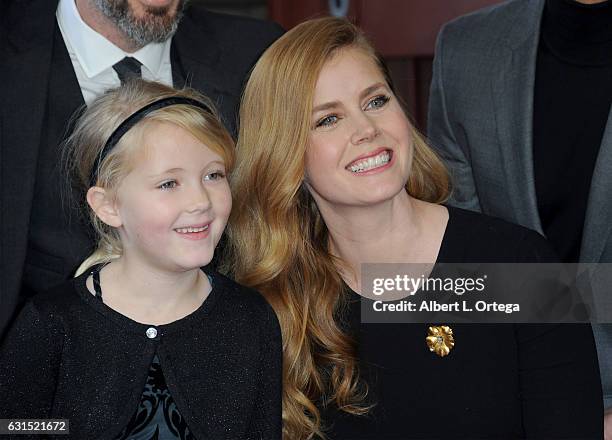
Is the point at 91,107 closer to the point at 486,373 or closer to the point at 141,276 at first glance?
the point at 141,276

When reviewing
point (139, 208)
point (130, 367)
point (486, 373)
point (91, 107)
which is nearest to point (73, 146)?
point (91, 107)

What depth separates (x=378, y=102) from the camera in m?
1.97

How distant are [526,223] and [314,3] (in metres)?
2.06

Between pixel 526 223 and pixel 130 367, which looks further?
pixel 526 223

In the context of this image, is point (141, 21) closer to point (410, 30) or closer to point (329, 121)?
point (329, 121)

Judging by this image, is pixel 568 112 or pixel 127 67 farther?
pixel 127 67

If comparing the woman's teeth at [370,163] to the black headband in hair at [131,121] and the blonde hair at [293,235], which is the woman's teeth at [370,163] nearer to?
the blonde hair at [293,235]

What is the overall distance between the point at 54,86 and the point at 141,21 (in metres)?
0.24

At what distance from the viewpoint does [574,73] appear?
2.24 m

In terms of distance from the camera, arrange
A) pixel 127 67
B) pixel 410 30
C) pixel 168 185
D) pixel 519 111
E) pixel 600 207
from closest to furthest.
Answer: pixel 168 185, pixel 600 207, pixel 519 111, pixel 127 67, pixel 410 30

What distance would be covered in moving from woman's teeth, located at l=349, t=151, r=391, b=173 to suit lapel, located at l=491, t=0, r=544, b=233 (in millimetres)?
471

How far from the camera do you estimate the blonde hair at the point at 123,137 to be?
182cm

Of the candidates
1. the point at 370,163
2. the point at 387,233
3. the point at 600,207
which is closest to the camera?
the point at 370,163

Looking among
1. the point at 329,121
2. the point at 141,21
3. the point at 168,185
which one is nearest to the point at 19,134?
the point at 141,21
